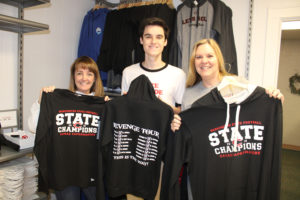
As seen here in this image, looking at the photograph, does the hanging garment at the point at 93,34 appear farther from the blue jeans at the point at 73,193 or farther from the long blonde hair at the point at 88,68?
the blue jeans at the point at 73,193

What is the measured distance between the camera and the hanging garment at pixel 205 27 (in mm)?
2094

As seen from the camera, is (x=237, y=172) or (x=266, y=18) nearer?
(x=237, y=172)

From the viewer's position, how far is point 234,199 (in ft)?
4.15

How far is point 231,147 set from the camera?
1257 mm

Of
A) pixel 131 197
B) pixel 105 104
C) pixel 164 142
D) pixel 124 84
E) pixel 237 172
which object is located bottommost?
pixel 131 197

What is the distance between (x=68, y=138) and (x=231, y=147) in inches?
41.7

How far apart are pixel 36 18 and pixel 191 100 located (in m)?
1.93

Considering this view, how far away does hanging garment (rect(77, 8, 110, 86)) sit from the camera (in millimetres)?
2717

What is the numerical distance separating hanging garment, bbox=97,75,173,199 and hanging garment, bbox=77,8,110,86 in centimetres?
135

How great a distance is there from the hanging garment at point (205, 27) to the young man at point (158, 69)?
54 centimetres

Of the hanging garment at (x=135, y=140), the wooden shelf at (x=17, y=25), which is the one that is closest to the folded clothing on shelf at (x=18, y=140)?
the hanging garment at (x=135, y=140)

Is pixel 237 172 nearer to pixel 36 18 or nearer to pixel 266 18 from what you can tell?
pixel 266 18

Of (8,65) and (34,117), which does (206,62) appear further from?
(8,65)

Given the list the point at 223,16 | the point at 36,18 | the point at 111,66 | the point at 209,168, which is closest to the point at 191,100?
the point at 209,168
